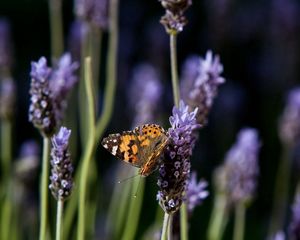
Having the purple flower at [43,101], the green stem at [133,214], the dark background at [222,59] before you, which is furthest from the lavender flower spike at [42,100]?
the dark background at [222,59]

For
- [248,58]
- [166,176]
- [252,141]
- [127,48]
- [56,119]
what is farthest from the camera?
[248,58]

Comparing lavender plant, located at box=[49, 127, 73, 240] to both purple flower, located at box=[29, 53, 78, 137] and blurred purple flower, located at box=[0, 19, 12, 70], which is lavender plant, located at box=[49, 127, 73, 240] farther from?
blurred purple flower, located at box=[0, 19, 12, 70]

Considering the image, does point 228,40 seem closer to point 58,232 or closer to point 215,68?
point 215,68

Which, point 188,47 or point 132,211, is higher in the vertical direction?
point 188,47

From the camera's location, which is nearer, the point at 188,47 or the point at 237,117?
the point at 237,117

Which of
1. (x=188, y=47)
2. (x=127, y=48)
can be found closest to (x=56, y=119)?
(x=127, y=48)

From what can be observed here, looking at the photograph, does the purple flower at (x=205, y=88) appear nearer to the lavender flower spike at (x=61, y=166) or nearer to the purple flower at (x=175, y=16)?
the purple flower at (x=175, y=16)
